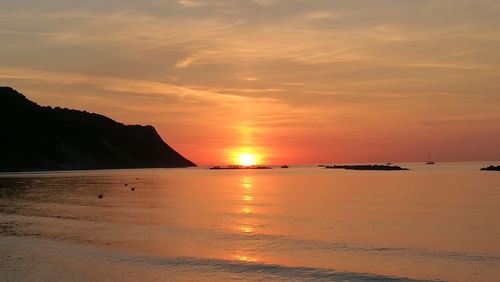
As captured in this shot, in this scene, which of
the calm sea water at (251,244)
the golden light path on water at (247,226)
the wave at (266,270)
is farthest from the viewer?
the golden light path on water at (247,226)

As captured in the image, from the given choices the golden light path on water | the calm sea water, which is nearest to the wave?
the calm sea water

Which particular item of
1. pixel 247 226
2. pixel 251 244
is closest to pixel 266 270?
pixel 251 244

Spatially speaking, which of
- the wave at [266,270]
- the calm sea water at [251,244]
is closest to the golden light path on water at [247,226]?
the calm sea water at [251,244]

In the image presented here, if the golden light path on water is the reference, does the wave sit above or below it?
below

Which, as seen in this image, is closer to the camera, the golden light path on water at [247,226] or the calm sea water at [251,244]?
the calm sea water at [251,244]

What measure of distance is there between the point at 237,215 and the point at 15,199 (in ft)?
129

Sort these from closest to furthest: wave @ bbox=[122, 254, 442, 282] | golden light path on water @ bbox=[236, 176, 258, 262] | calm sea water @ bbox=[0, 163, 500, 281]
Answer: wave @ bbox=[122, 254, 442, 282] < calm sea water @ bbox=[0, 163, 500, 281] < golden light path on water @ bbox=[236, 176, 258, 262]

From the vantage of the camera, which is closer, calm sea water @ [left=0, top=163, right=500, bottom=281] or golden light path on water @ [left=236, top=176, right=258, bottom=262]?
calm sea water @ [left=0, top=163, right=500, bottom=281]

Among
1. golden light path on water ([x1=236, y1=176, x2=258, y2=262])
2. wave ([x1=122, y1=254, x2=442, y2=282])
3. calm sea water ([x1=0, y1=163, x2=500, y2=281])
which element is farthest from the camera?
golden light path on water ([x1=236, y1=176, x2=258, y2=262])

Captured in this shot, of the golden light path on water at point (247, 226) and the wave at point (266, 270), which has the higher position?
the golden light path on water at point (247, 226)

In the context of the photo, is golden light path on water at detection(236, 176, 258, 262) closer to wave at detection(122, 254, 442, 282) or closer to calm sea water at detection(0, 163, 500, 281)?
calm sea water at detection(0, 163, 500, 281)

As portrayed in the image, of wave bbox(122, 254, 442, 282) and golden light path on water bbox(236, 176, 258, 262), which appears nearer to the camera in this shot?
wave bbox(122, 254, 442, 282)

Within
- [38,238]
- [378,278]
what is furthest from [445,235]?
[38,238]

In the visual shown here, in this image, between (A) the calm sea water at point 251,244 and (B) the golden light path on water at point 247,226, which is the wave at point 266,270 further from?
(B) the golden light path on water at point 247,226
